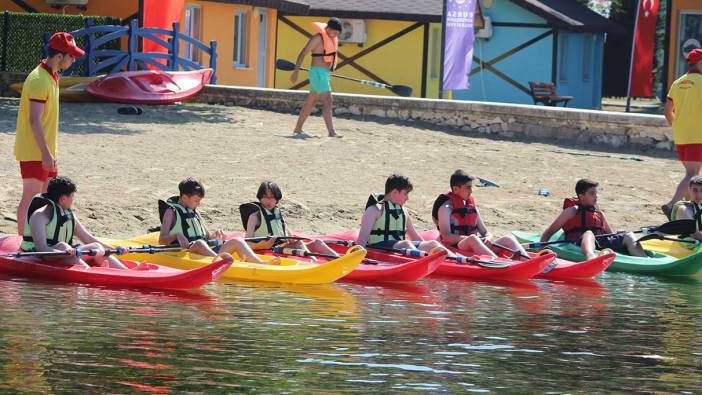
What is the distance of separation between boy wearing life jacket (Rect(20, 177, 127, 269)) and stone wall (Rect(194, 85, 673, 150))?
11309 millimetres

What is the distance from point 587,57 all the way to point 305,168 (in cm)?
2004

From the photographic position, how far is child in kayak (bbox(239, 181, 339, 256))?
12922mm

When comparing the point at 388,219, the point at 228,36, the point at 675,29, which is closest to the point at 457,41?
the point at 228,36

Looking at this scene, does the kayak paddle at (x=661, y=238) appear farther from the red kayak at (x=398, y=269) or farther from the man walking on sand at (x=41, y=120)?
the man walking on sand at (x=41, y=120)

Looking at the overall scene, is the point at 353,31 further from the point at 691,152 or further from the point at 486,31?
the point at 691,152

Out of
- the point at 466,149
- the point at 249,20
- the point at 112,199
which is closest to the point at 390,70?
the point at 249,20

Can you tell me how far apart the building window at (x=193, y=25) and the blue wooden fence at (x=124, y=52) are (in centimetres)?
329

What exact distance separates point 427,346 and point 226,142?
34.8ft

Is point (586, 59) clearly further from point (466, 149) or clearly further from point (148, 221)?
point (148, 221)

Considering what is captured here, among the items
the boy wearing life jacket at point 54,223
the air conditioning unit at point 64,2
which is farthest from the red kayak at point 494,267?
the air conditioning unit at point 64,2

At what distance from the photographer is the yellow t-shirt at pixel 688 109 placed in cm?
1573

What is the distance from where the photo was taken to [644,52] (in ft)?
98.2

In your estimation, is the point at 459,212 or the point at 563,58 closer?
the point at 459,212

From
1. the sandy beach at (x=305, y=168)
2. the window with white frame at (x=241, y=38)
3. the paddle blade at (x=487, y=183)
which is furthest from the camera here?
the window with white frame at (x=241, y=38)
